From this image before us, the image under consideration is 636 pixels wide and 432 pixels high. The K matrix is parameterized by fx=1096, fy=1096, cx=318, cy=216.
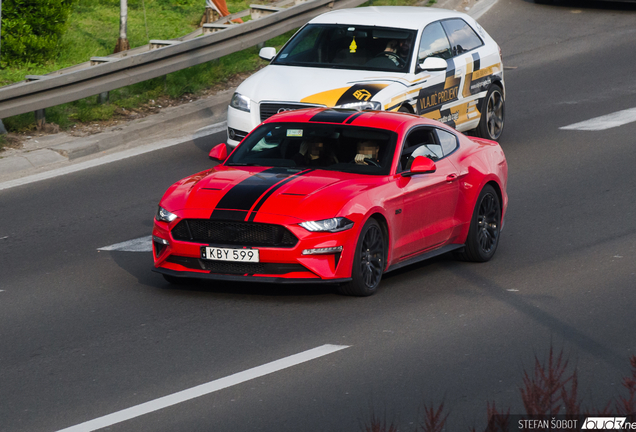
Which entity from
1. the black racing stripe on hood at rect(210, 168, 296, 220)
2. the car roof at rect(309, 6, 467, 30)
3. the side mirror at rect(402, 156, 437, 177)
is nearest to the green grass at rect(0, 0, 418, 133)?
the car roof at rect(309, 6, 467, 30)

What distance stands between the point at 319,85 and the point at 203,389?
23.3 ft

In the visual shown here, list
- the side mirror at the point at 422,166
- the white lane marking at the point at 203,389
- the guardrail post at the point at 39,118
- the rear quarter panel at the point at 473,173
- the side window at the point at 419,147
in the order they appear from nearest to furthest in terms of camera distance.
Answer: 1. the white lane marking at the point at 203,389
2. the side mirror at the point at 422,166
3. the side window at the point at 419,147
4. the rear quarter panel at the point at 473,173
5. the guardrail post at the point at 39,118

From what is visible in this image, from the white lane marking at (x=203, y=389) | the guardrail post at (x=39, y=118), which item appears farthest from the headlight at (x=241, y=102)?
the white lane marking at (x=203, y=389)

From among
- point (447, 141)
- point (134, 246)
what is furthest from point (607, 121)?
point (134, 246)

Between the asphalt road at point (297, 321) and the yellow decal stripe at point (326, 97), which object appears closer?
the asphalt road at point (297, 321)

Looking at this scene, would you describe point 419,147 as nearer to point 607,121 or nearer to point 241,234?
point 241,234

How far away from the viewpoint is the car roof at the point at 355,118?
9711mm

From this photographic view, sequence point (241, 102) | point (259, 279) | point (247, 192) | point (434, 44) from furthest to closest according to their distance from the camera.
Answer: point (434, 44) → point (241, 102) → point (247, 192) → point (259, 279)

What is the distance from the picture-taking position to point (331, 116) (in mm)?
9891

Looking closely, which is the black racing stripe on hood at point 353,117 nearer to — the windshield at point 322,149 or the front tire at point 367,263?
the windshield at point 322,149

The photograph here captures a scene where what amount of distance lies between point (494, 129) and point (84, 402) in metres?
10.1

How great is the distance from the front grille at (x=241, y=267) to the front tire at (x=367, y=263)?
0.44 meters

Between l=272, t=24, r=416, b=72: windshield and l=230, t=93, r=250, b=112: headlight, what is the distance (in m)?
1.04

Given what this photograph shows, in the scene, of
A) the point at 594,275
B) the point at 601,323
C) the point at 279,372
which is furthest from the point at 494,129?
the point at 279,372
